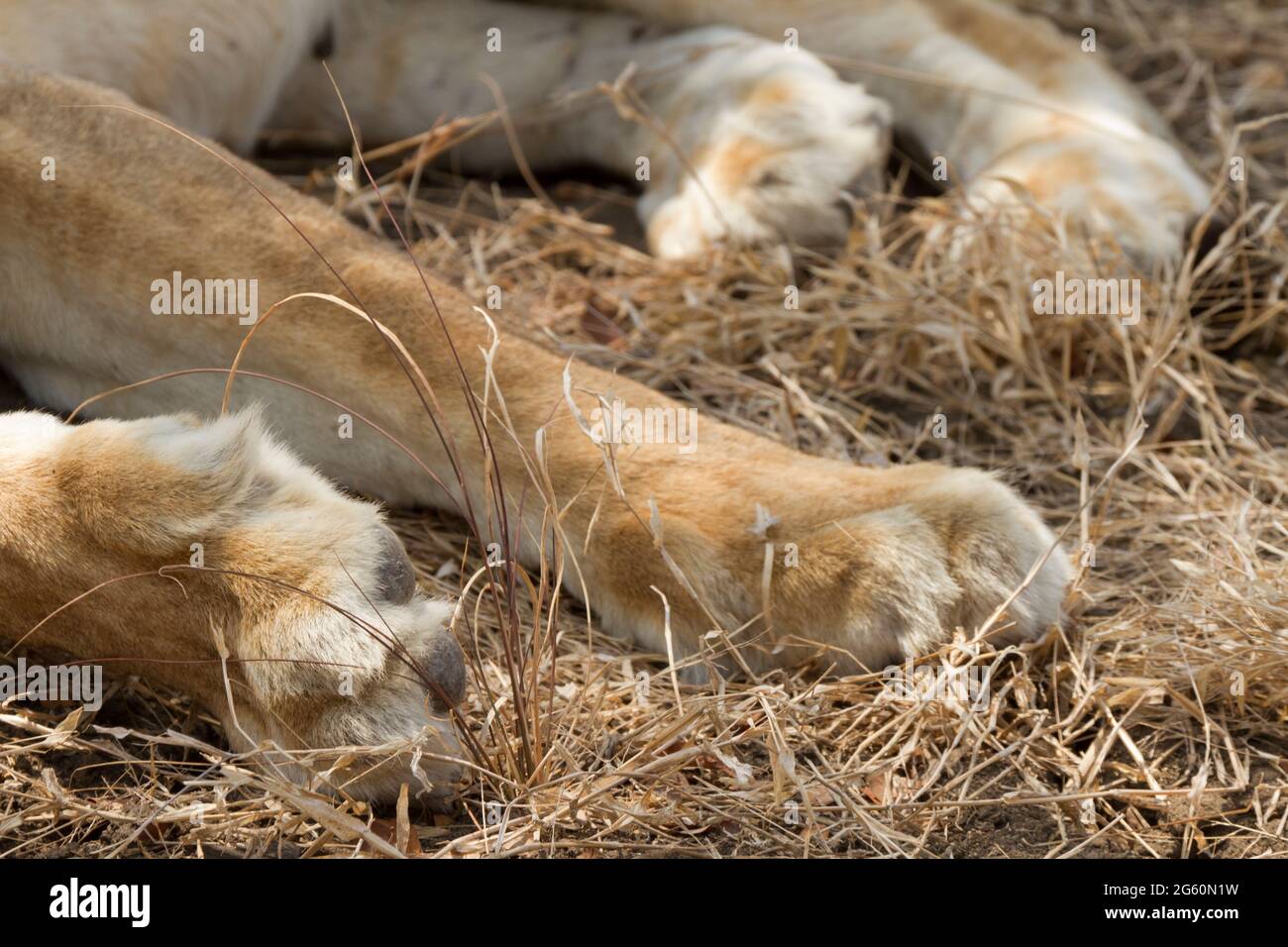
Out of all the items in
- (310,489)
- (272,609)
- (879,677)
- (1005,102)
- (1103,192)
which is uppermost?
(1005,102)

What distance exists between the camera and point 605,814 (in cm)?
126

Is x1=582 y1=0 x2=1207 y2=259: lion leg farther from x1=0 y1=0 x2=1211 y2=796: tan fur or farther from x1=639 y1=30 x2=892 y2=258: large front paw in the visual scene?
x1=0 y1=0 x2=1211 y2=796: tan fur

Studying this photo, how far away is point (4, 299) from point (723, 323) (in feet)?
3.27

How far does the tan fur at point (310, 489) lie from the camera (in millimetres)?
1262

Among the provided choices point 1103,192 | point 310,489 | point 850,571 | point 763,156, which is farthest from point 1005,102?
point 310,489

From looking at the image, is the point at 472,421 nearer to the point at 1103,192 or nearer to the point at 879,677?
the point at 879,677

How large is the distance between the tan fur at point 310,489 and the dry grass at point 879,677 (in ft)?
0.24

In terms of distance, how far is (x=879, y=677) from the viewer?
1.41m

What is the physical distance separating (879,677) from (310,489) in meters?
0.61

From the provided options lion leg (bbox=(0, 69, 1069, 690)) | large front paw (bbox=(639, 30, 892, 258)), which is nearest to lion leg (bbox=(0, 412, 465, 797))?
lion leg (bbox=(0, 69, 1069, 690))

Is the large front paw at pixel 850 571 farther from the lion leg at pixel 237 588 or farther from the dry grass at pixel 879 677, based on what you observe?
the lion leg at pixel 237 588

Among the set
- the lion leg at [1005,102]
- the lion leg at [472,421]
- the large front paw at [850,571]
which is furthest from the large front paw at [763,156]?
the large front paw at [850,571]
